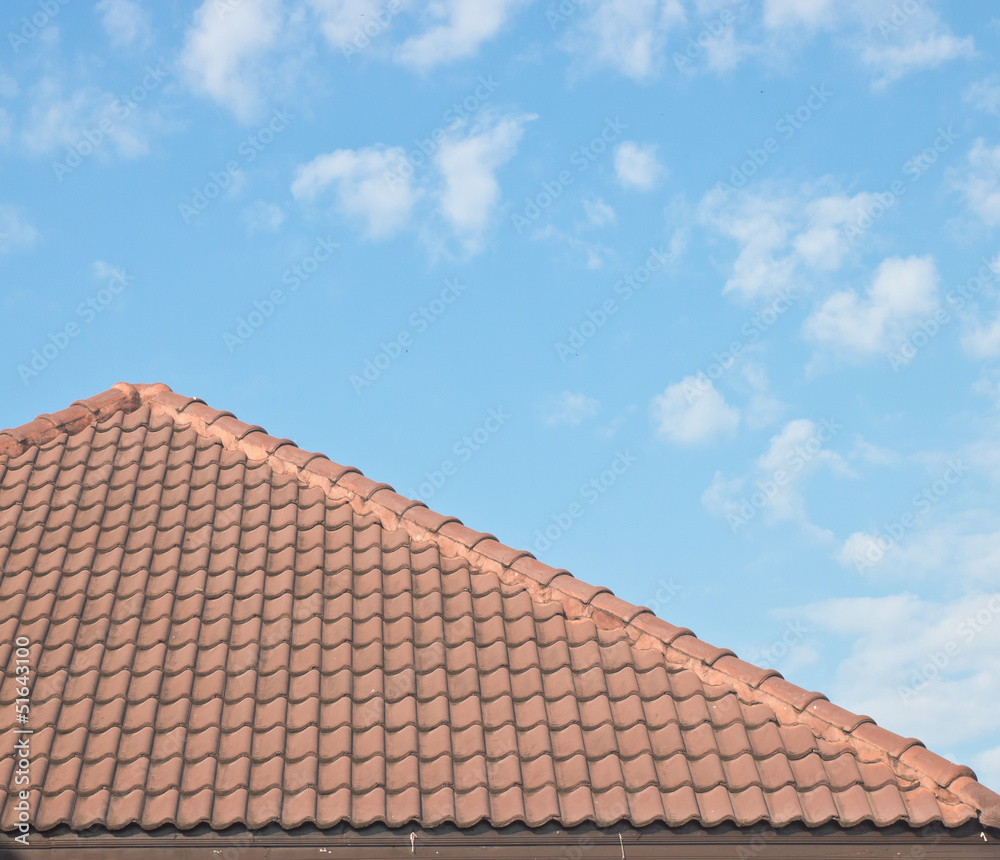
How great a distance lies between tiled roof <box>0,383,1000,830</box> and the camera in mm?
5707

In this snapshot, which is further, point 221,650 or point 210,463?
point 210,463

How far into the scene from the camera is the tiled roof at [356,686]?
18.7 feet

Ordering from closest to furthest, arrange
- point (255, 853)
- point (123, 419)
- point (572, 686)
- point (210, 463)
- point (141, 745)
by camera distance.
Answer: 1. point (255, 853)
2. point (141, 745)
3. point (572, 686)
4. point (210, 463)
5. point (123, 419)

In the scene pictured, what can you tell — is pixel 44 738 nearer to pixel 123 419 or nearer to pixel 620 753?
pixel 620 753

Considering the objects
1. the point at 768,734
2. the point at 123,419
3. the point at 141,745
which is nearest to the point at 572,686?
the point at 768,734

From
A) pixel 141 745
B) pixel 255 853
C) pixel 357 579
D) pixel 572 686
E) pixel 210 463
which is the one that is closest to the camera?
pixel 255 853

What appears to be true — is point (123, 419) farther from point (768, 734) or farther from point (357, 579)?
point (768, 734)

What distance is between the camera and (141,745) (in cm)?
593

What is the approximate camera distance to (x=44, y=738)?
19.6ft

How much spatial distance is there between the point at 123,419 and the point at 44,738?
159 inches

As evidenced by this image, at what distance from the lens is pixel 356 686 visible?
6.49 m

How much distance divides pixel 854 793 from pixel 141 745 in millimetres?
4141

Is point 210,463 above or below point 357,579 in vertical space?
above

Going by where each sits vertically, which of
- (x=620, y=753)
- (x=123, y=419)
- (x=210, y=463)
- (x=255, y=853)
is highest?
(x=123, y=419)
